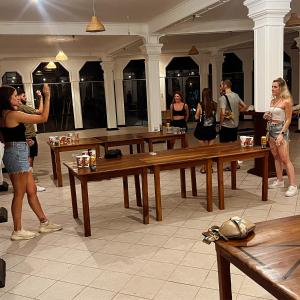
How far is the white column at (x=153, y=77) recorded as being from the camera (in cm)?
935

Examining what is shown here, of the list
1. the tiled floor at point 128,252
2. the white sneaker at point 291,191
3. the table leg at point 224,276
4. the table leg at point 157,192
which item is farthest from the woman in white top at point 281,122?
the table leg at point 224,276

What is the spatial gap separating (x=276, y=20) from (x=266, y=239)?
4.37m

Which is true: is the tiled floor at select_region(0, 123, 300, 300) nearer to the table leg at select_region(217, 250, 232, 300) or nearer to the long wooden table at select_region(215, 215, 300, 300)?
the table leg at select_region(217, 250, 232, 300)

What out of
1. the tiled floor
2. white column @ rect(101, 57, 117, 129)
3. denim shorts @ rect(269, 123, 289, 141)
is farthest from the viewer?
white column @ rect(101, 57, 117, 129)

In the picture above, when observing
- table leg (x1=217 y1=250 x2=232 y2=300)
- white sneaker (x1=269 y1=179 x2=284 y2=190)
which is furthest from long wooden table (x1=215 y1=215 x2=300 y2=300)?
white sneaker (x1=269 y1=179 x2=284 y2=190)

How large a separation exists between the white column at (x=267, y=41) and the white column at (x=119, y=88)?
10600 millimetres

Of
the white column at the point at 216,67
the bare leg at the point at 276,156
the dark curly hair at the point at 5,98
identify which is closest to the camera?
the dark curly hair at the point at 5,98

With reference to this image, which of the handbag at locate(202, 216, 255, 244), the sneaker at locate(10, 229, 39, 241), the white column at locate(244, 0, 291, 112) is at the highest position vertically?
the white column at locate(244, 0, 291, 112)

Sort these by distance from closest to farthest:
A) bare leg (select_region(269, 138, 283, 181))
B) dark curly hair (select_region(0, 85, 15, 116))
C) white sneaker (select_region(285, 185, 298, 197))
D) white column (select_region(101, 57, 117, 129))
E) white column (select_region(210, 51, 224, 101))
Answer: dark curly hair (select_region(0, 85, 15, 116))
white sneaker (select_region(285, 185, 298, 197))
bare leg (select_region(269, 138, 283, 181))
white column (select_region(210, 51, 224, 101))
white column (select_region(101, 57, 117, 129))

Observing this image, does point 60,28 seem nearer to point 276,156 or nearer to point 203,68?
point 276,156

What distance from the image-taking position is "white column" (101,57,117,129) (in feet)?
47.8

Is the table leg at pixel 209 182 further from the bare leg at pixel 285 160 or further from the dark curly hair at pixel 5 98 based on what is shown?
the dark curly hair at pixel 5 98

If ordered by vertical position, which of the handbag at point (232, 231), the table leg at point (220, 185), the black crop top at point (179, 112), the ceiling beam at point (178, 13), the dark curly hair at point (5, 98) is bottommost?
the table leg at point (220, 185)

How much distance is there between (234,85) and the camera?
16.6 meters
